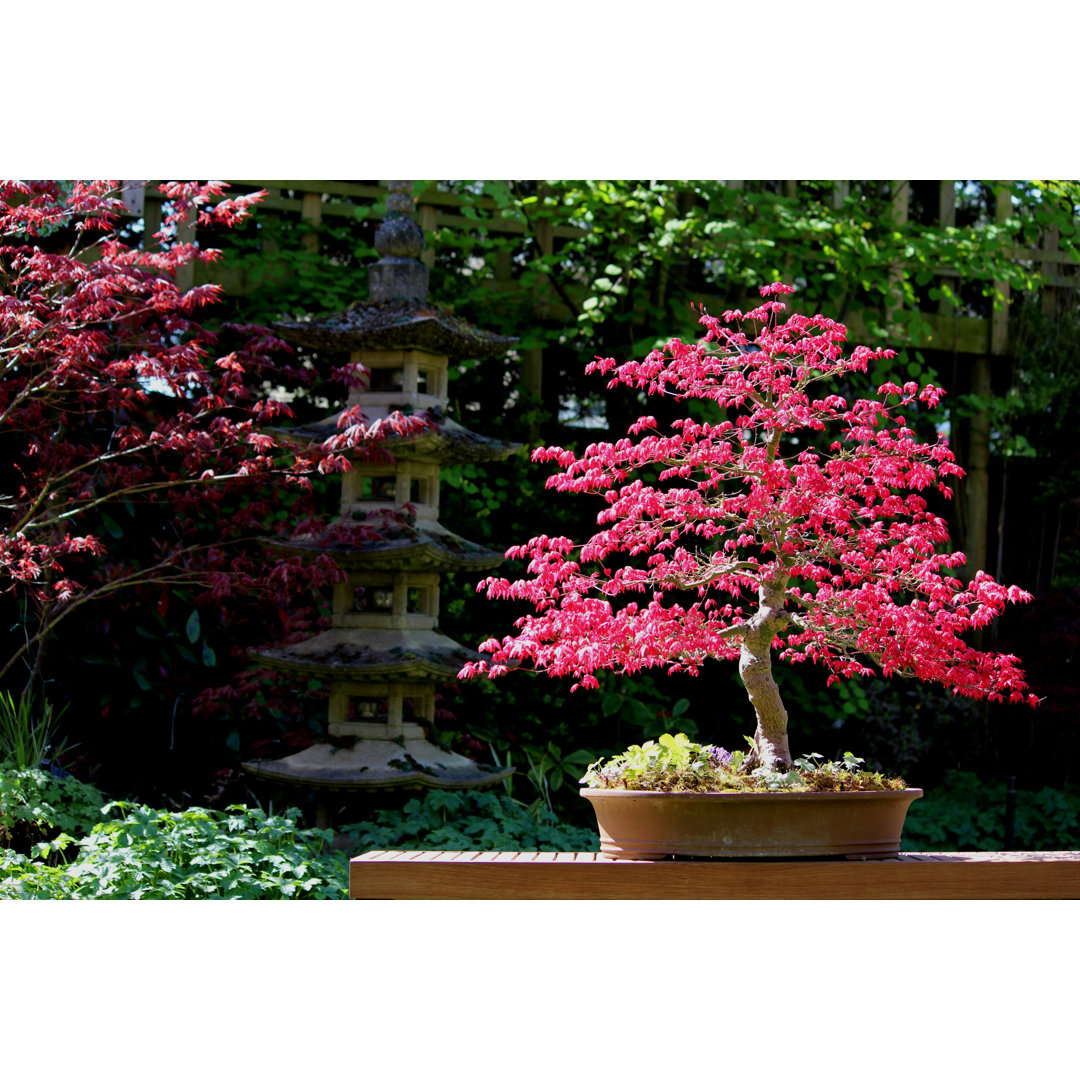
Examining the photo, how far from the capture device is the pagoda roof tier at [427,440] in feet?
13.4

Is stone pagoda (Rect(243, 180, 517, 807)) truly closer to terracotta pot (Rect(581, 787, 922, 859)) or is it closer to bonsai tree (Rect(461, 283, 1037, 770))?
bonsai tree (Rect(461, 283, 1037, 770))

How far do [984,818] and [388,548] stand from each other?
3.10 metres

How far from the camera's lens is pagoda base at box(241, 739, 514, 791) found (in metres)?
4.06

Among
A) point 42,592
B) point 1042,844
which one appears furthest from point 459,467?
point 1042,844

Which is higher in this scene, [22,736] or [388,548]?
[388,548]

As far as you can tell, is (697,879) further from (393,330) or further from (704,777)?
(393,330)

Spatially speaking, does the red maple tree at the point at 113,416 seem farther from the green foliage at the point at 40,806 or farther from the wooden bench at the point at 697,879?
the wooden bench at the point at 697,879


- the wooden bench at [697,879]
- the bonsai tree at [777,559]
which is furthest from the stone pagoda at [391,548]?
the wooden bench at [697,879]

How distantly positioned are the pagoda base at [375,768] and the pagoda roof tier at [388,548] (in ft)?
2.08

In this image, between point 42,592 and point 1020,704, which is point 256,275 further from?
point 1020,704

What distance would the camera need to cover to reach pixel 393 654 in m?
4.11

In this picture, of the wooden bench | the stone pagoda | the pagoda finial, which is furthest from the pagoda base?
the pagoda finial

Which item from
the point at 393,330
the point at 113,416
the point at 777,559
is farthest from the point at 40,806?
the point at 777,559

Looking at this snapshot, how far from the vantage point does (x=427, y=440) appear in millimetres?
4082
